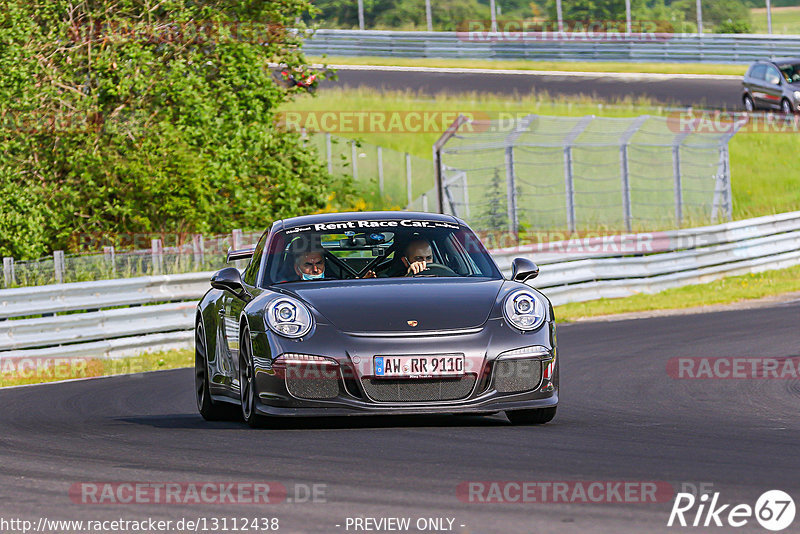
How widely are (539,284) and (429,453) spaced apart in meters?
13.8

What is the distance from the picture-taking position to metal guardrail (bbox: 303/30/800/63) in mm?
49781

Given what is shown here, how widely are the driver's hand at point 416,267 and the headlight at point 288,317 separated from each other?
1125 mm

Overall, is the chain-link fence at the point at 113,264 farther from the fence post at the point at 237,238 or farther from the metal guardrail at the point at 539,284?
the metal guardrail at the point at 539,284

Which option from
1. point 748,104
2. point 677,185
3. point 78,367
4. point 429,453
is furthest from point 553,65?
point 429,453

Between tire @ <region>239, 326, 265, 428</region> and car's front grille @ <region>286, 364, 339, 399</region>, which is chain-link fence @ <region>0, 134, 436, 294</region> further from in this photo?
car's front grille @ <region>286, 364, 339, 399</region>

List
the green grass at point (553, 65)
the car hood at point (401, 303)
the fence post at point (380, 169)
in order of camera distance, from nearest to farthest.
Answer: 1. the car hood at point (401, 303)
2. the fence post at point (380, 169)
3. the green grass at point (553, 65)

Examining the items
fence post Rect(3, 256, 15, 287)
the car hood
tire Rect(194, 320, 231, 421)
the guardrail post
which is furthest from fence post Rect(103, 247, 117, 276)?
the car hood

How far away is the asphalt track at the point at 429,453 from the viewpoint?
18.9ft

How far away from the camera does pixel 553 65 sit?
164 feet

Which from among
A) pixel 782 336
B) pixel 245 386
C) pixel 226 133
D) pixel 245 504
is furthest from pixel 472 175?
pixel 245 504

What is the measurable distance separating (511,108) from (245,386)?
104ft

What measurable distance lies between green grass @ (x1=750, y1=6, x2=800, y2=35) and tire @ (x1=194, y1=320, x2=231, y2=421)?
73.3 m

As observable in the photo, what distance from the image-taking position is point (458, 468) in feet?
22.1

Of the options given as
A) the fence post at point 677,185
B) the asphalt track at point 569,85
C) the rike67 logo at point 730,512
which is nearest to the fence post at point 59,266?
the fence post at point 677,185
